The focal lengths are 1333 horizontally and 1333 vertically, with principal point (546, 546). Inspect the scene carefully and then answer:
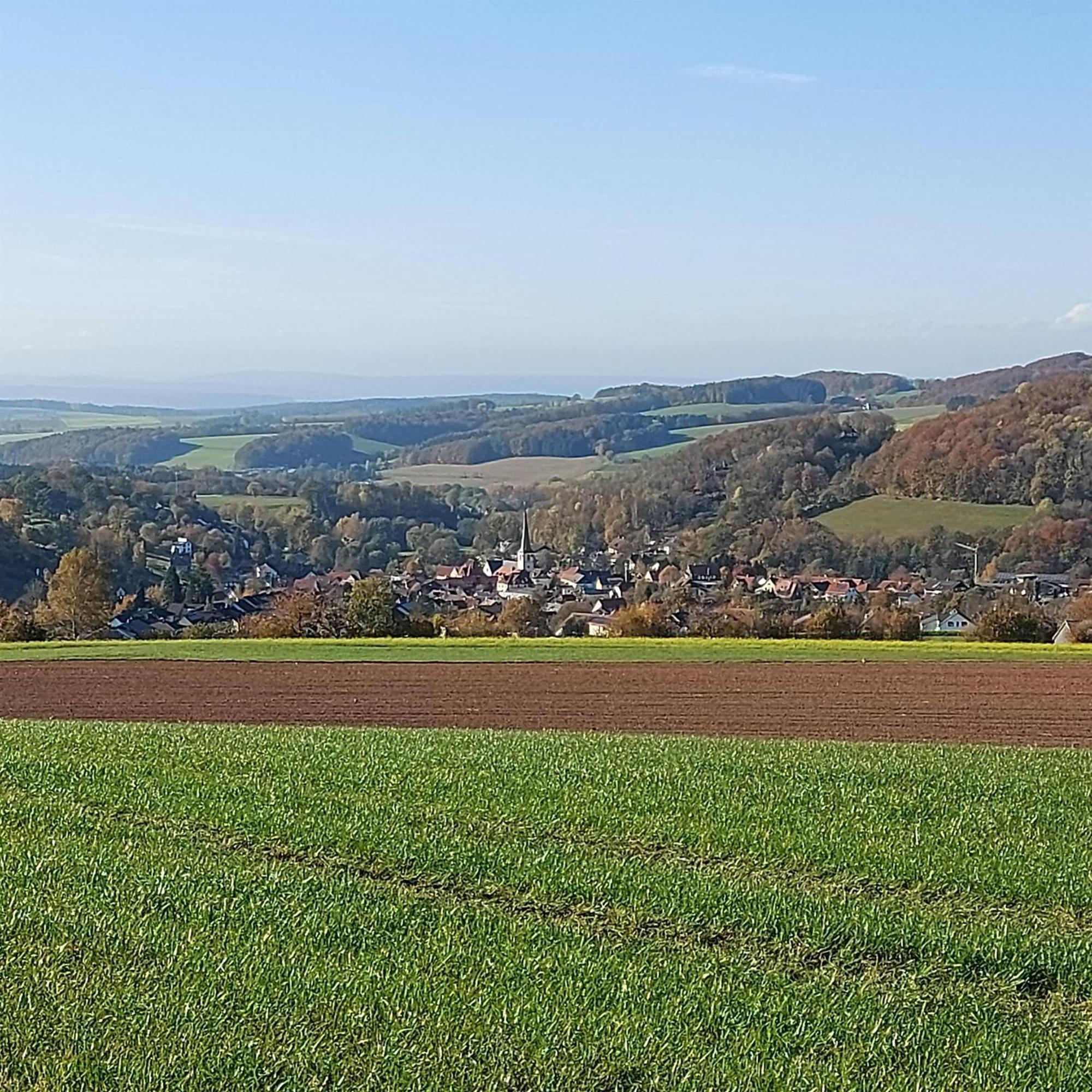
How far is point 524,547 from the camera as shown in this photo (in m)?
82.8

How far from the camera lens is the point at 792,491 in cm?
7544

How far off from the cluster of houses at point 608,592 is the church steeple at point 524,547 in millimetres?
2387

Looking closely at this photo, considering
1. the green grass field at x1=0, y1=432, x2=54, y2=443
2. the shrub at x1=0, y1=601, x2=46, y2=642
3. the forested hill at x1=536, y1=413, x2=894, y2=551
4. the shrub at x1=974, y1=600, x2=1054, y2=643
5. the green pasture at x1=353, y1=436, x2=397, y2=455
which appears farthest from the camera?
the green pasture at x1=353, y1=436, x2=397, y2=455

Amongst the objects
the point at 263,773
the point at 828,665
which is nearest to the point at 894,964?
the point at 263,773

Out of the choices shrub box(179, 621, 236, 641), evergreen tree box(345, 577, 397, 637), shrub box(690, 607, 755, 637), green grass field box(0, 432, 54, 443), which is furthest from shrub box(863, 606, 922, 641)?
green grass field box(0, 432, 54, 443)

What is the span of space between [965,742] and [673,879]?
33.0ft

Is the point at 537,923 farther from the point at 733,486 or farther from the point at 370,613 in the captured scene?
the point at 733,486

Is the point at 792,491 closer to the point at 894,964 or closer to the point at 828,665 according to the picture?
the point at 828,665

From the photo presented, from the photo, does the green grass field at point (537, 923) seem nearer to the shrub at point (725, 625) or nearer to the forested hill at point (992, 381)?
the shrub at point (725, 625)

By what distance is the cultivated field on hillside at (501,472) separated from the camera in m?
120

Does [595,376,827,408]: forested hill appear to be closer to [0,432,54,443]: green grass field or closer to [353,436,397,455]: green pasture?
[353,436,397,455]: green pasture

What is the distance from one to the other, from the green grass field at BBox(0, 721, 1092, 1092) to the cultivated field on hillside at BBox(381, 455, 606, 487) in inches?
4080

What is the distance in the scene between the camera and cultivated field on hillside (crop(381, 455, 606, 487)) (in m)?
120

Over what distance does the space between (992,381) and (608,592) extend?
78.8 metres
